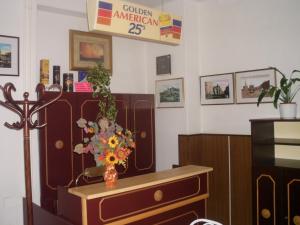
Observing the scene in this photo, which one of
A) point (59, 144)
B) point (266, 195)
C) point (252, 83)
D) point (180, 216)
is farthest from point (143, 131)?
point (266, 195)

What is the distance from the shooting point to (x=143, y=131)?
418cm

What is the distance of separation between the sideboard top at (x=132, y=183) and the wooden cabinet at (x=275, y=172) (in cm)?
70

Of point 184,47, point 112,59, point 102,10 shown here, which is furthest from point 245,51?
point 102,10

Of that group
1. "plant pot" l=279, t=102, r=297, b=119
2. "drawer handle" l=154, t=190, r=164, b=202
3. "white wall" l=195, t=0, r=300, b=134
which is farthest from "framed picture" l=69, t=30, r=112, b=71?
"plant pot" l=279, t=102, r=297, b=119

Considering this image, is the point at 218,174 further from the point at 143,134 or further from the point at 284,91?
the point at 284,91

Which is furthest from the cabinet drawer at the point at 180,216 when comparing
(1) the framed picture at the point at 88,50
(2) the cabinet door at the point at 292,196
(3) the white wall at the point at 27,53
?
(1) the framed picture at the point at 88,50

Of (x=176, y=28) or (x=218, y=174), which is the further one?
(x=218, y=174)

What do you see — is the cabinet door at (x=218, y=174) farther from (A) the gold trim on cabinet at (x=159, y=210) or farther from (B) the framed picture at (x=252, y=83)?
(A) the gold trim on cabinet at (x=159, y=210)

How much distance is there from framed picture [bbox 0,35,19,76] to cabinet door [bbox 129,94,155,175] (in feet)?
4.85

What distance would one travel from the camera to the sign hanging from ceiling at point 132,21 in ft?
7.76

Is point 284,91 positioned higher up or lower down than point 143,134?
higher up

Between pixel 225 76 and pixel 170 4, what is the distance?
4.23 ft

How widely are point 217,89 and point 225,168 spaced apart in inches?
40.8

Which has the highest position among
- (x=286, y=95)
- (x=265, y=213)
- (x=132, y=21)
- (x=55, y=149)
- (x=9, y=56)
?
(x=132, y=21)
